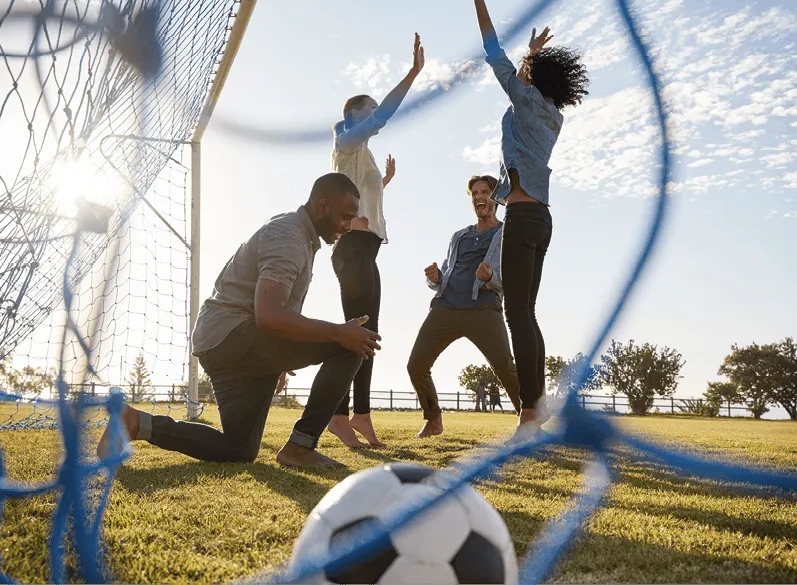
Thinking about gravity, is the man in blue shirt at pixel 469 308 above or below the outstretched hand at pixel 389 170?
below

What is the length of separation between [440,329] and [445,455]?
4.40ft

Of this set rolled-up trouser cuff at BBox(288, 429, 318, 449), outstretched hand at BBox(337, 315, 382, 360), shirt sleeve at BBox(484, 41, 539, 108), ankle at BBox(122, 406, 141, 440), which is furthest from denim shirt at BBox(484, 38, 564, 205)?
ankle at BBox(122, 406, 141, 440)

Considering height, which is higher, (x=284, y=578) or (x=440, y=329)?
(x=440, y=329)

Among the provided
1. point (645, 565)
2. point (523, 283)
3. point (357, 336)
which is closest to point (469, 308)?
point (523, 283)

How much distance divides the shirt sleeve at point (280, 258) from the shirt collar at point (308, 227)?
0.57 feet

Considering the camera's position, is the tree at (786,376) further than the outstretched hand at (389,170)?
Yes

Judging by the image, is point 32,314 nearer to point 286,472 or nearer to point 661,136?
point 286,472

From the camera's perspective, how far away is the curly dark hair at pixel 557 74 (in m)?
3.74

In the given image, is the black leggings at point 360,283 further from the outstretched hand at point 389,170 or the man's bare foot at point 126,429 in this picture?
the man's bare foot at point 126,429

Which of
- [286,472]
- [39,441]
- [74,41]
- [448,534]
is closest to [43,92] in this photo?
[74,41]

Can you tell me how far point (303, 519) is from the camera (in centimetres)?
211

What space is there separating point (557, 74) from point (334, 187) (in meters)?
1.54

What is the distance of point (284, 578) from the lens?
135 centimetres

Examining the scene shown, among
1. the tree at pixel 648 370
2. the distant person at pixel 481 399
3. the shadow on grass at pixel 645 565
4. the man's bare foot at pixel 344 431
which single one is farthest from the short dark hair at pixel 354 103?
the tree at pixel 648 370
